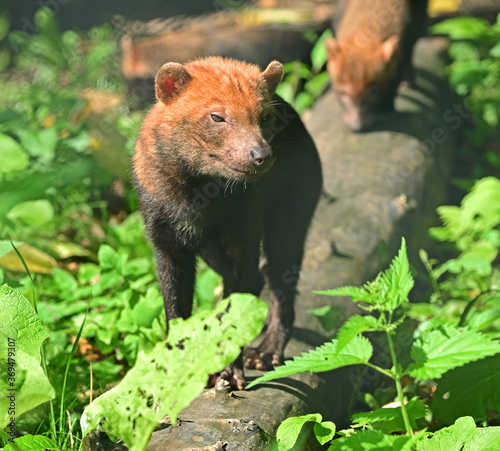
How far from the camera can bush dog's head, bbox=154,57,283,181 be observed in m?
2.86

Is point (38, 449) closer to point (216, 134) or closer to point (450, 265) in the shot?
point (216, 134)

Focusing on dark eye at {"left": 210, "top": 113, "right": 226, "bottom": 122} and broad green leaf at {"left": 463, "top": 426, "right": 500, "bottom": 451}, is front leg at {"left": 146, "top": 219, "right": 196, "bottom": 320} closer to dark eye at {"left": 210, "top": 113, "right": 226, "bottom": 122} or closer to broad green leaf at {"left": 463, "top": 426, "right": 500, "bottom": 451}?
dark eye at {"left": 210, "top": 113, "right": 226, "bottom": 122}

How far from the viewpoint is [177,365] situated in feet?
7.34

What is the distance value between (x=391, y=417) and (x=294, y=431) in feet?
1.35

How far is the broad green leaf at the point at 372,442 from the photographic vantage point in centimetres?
219

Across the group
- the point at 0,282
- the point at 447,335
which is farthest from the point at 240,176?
the point at 0,282

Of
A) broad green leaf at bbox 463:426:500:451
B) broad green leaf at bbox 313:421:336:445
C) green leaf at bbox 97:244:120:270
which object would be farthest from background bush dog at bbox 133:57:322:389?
broad green leaf at bbox 463:426:500:451

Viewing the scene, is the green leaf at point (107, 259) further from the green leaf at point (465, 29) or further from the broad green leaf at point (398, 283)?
the green leaf at point (465, 29)

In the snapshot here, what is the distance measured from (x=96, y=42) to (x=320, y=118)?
4891mm

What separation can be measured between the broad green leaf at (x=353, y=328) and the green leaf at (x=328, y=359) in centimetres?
5

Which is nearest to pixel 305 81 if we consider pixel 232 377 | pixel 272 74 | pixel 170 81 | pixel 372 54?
pixel 372 54

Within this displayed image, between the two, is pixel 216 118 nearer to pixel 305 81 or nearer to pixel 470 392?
pixel 470 392

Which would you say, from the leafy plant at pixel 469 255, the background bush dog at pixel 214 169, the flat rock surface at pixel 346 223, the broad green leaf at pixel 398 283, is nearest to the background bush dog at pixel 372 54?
the flat rock surface at pixel 346 223

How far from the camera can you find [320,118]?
19.3 ft
